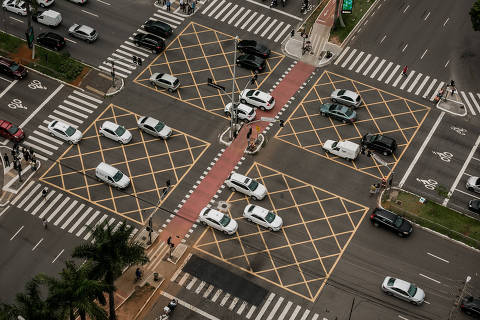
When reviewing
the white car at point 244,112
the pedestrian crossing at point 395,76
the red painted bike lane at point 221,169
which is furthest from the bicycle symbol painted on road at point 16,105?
the pedestrian crossing at point 395,76

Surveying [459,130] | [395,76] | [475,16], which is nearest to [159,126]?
[395,76]

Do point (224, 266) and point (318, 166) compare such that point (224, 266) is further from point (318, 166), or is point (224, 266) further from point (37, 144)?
point (37, 144)

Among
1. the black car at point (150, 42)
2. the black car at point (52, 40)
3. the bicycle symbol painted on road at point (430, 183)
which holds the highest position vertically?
the black car at point (150, 42)

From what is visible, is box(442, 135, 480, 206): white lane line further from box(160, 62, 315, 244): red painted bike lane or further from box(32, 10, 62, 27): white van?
box(32, 10, 62, 27): white van

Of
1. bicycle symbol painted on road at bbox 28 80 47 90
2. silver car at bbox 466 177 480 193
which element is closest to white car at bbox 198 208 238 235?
silver car at bbox 466 177 480 193

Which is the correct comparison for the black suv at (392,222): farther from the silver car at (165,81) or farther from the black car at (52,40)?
the black car at (52,40)

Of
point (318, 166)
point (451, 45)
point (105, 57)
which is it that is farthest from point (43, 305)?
point (451, 45)

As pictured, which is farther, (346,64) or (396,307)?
(346,64)
